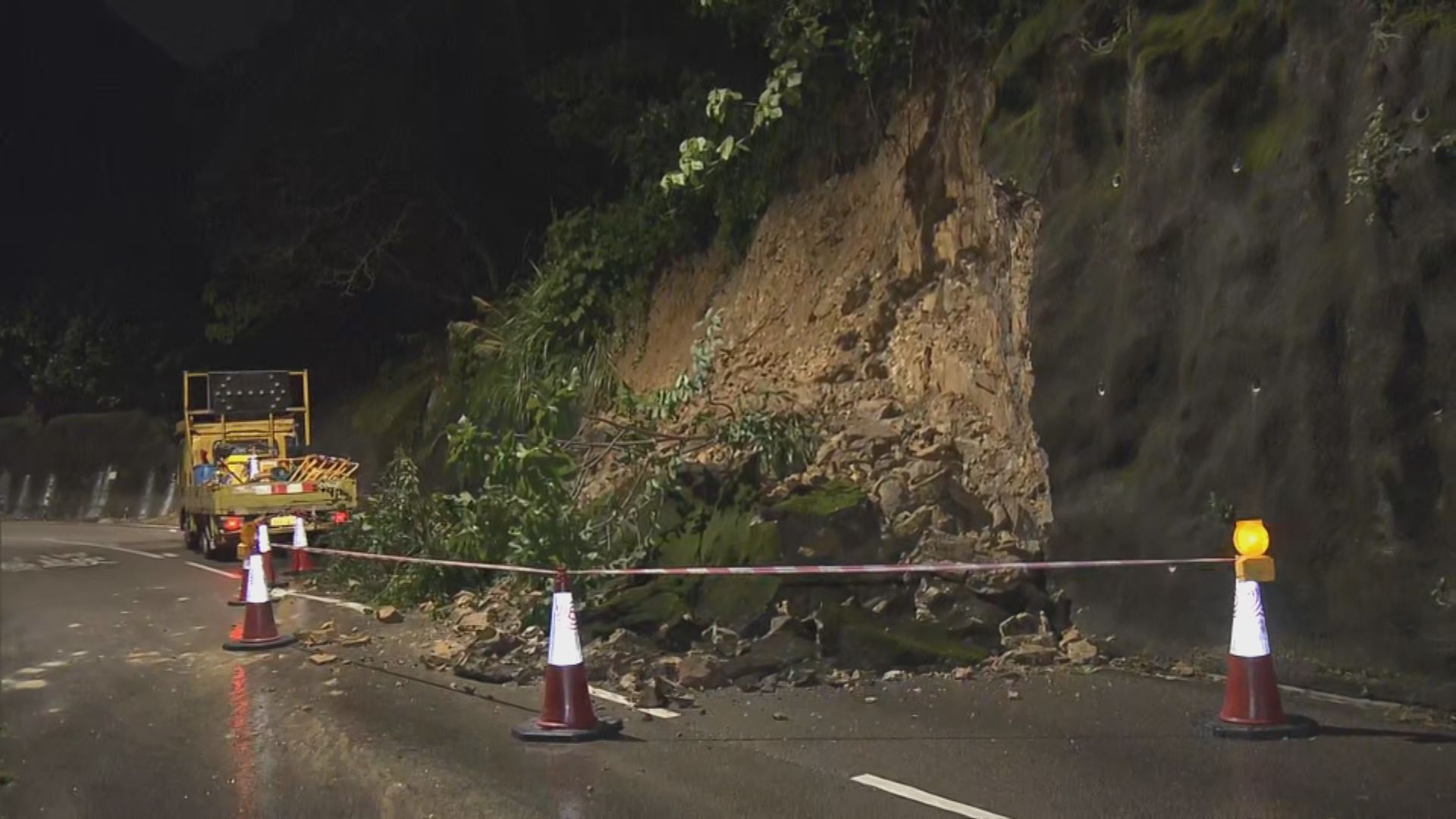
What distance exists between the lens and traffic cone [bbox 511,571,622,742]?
25.0 feet

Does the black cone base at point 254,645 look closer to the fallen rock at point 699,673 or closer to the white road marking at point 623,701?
the white road marking at point 623,701

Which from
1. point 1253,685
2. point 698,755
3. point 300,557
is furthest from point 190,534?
point 1253,685

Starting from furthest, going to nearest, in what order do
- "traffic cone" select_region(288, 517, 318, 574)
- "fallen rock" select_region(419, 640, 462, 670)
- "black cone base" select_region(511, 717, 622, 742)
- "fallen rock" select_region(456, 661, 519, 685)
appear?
"traffic cone" select_region(288, 517, 318, 574)
"fallen rock" select_region(419, 640, 462, 670)
"fallen rock" select_region(456, 661, 519, 685)
"black cone base" select_region(511, 717, 622, 742)

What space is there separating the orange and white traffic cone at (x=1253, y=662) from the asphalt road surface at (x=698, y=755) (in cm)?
14

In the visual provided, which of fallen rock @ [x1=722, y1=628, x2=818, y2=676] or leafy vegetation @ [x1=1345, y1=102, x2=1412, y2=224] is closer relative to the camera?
leafy vegetation @ [x1=1345, y1=102, x2=1412, y2=224]

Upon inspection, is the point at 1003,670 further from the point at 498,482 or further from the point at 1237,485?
the point at 498,482

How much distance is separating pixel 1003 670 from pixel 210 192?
23.4 m

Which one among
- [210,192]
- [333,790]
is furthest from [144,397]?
[333,790]

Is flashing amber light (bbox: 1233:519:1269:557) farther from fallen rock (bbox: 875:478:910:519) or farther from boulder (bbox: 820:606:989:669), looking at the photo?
fallen rock (bbox: 875:478:910:519)

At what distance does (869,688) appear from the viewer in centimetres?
902

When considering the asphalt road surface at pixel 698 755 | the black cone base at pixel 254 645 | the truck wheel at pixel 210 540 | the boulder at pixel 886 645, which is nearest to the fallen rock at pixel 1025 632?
the boulder at pixel 886 645

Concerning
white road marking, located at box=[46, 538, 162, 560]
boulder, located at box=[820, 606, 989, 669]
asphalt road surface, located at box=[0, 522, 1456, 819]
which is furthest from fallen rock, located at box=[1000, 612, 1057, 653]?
white road marking, located at box=[46, 538, 162, 560]

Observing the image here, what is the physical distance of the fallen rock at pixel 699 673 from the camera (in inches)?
360

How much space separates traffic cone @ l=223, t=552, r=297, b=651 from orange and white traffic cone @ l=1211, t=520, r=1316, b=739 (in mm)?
7911
